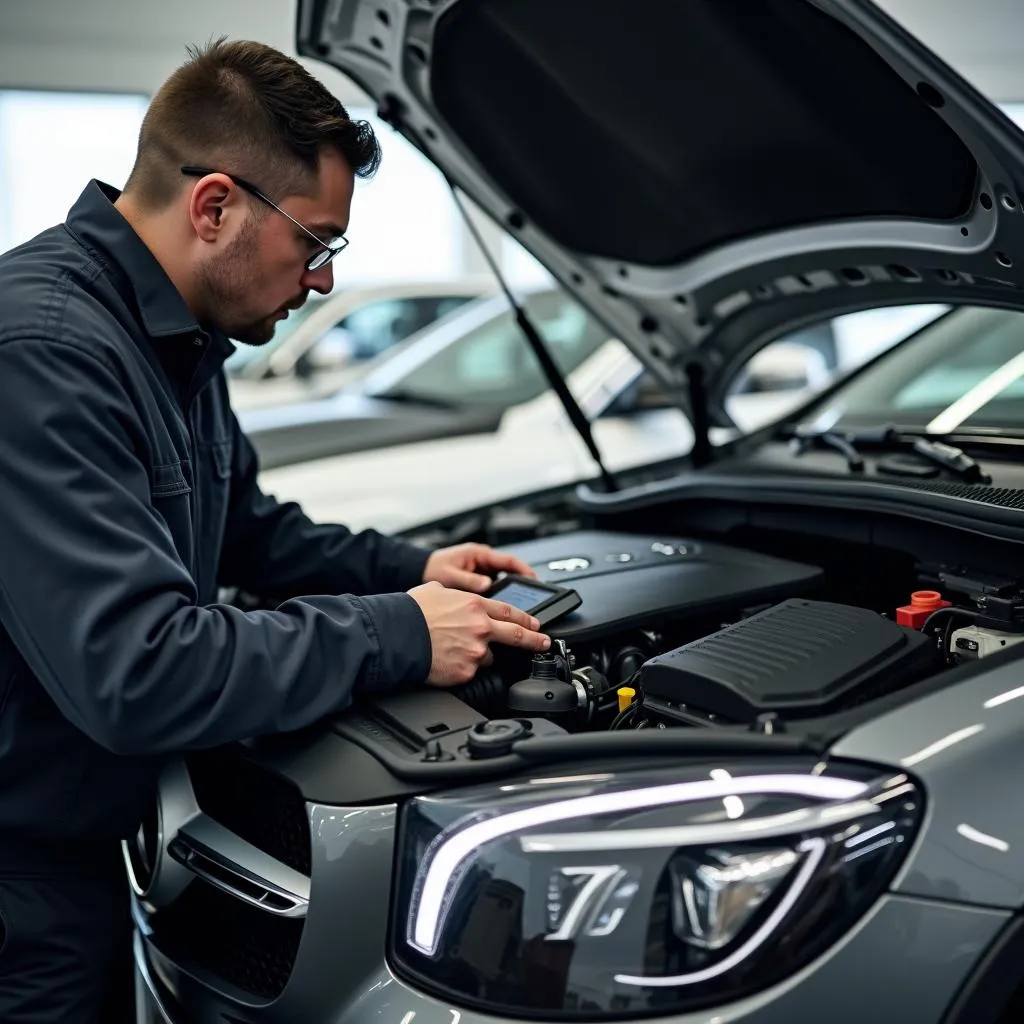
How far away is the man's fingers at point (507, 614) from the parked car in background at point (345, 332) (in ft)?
12.4

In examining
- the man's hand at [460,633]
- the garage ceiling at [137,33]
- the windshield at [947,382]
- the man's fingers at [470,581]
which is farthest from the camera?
the garage ceiling at [137,33]

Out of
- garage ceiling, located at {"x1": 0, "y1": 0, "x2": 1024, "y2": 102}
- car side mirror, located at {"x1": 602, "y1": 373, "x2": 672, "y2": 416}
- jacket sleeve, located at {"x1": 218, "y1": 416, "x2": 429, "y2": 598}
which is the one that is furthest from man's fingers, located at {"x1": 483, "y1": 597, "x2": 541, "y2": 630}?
garage ceiling, located at {"x1": 0, "y1": 0, "x2": 1024, "y2": 102}

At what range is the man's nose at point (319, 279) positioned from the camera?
1.59 metres

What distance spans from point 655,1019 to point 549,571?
0.94 m

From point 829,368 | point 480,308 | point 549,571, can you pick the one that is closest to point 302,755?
point 549,571

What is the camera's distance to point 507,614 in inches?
60.7

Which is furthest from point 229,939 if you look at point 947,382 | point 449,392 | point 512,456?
point 449,392

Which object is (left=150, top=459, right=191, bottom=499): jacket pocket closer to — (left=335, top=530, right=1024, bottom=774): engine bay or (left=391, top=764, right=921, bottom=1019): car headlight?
(left=335, top=530, right=1024, bottom=774): engine bay

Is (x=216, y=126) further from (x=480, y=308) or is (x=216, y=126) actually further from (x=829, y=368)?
(x=829, y=368)

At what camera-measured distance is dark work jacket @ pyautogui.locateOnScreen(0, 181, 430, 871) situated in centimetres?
125

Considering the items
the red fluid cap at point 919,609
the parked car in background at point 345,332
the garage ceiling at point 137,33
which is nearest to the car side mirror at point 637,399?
Answer: the parked car in background at point 345,332

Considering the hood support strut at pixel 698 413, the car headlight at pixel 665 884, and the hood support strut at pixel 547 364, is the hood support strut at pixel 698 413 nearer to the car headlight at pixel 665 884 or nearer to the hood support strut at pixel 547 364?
the hood support strut at pixel 547 364

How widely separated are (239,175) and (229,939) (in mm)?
971

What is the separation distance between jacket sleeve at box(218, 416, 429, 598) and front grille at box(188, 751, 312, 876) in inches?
18.8
